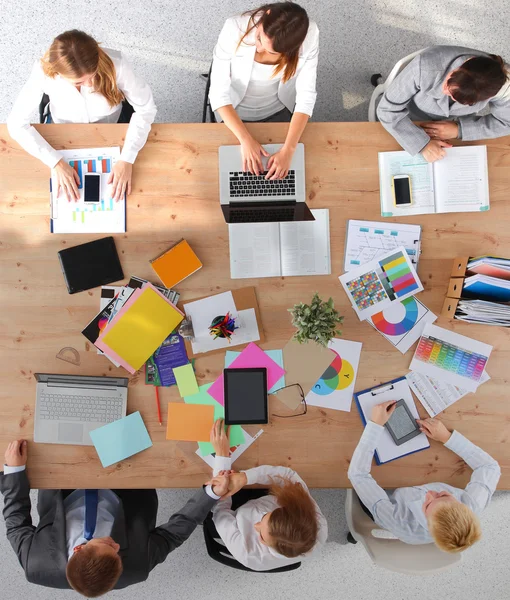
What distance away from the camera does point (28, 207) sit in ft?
5.57

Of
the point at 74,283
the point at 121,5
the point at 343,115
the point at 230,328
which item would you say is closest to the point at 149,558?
the point at 230,328

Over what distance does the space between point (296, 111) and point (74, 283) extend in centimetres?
108

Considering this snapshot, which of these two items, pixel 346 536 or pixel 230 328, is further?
pixel 346 536

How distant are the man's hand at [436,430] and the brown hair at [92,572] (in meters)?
1.20

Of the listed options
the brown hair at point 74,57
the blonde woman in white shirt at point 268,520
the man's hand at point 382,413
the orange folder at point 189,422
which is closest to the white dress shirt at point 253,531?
the blonde woman in white shirt at point 268,520

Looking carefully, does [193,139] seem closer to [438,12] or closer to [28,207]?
[28,207]

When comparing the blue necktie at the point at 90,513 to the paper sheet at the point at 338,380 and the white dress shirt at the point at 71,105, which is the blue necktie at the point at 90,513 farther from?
the white dress shirt at the point at 71,105

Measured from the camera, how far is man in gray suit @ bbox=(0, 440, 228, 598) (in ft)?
5.03

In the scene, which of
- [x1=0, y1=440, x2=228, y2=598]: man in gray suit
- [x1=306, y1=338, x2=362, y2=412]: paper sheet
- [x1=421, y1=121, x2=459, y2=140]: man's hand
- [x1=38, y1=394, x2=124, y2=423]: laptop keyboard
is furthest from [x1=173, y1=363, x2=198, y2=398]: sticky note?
[x1=421, y1=121, x2=459, y2=140]: man's hand

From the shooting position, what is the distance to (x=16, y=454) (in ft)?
5.36

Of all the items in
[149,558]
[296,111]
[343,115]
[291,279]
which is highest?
[343,115]

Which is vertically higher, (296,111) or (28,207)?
(296,111)

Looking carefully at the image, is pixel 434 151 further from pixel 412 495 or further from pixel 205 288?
pixel 412 495

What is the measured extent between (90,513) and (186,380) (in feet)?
2.09
